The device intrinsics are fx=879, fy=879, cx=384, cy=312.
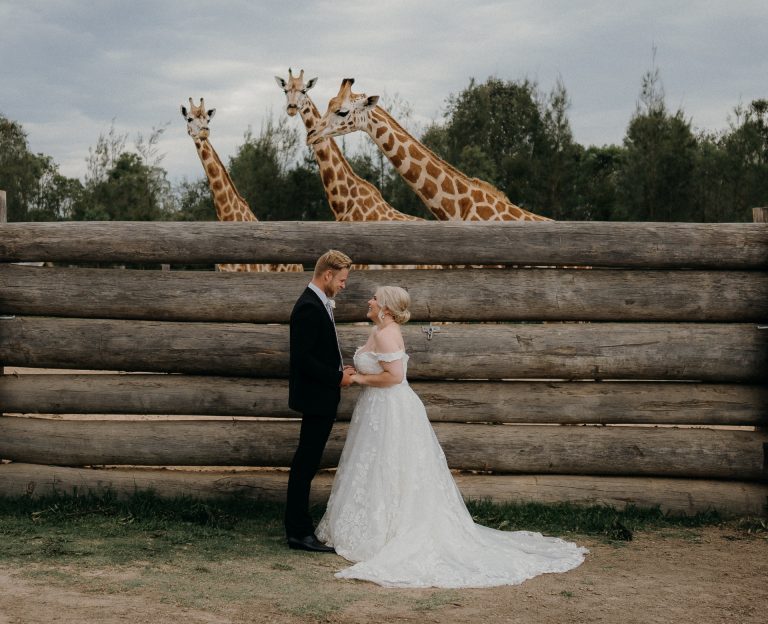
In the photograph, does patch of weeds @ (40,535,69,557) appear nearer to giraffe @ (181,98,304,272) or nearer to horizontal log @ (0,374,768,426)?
horizontal log @ (0,374,768,426)

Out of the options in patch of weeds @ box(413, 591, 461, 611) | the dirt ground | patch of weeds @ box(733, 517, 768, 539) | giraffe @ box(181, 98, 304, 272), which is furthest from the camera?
giraffe @ box(181, 98, 304, 272)

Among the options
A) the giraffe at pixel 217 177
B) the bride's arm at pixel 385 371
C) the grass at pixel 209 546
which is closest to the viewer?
the grass at pixel 209 546

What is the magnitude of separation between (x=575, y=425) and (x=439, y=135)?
801 inches

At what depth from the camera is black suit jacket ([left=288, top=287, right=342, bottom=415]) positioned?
6262 mm

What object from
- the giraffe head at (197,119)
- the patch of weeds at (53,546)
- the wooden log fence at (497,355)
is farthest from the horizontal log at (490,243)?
the giraffe head at (197,119)

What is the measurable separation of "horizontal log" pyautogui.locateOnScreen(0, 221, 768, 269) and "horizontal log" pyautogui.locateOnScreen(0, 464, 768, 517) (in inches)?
73.2

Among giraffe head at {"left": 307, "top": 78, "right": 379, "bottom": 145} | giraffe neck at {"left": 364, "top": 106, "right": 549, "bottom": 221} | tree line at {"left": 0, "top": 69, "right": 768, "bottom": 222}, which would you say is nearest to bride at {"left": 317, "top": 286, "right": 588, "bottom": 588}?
giraffe neck at {"left": 364, "top": 106, "right": 549, "bottom": 221}

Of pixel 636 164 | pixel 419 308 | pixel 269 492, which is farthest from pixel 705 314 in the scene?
pixel 636 164

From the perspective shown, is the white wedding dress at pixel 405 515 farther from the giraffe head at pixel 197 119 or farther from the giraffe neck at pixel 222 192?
the giraffe head at pixel 197 119

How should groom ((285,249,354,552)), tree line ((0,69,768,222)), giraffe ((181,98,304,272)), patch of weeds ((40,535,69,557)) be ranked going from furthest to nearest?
tree line ((0,69,768,222))
giraffe ((181,98,304,272))
groom ((285,249,354,552))
patch of weeds ((40,535,69,557))

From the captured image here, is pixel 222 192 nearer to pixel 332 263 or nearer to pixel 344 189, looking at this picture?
pixel 344 189

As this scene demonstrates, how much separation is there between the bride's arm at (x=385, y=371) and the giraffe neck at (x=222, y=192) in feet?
21.4

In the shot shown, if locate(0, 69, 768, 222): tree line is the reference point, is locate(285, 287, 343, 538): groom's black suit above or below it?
below

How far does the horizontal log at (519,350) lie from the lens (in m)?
7.49
